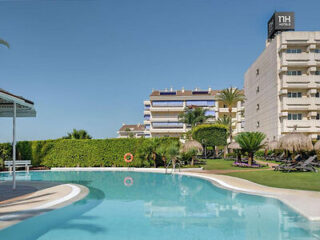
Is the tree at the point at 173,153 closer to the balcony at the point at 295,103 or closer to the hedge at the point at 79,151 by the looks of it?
the hedge at the point at 79,151

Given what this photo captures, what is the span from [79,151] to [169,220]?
63.0 feet

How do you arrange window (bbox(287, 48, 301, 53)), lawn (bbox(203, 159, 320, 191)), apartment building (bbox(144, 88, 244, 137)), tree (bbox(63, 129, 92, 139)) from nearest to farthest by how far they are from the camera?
lawn (bbox(203, 159, 320, 191)) → tree (bbox(63, 129, 92, 139)) → window (bbox(287, 48, 301, 53)) → apartment building (bbox(144, 88, 244, 137))

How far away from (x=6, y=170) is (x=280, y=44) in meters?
40.8

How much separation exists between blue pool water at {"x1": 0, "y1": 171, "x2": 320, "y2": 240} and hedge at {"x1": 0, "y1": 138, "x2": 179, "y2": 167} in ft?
44.4

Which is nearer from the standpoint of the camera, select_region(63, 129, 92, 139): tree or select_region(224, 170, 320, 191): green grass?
select_region(224, 170, 320, 191): green grass

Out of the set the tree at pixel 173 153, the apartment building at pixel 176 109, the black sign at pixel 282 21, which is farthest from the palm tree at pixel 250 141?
the apartment building at pixel 176 109

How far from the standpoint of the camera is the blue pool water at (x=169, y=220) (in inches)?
234

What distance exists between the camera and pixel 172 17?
2028cm

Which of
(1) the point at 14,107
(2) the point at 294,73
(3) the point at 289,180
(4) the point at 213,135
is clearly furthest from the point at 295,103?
(1) the point at 14,107

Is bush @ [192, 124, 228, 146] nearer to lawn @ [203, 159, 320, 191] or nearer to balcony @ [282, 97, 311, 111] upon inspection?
balcony @ [282, 97, 311, 111]

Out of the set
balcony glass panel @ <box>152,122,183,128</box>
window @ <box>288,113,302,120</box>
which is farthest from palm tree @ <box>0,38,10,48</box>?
balcony glass panel @ <box>152,122,183,128</box>

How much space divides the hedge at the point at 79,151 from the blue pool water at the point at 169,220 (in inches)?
533

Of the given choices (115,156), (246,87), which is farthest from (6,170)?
(246,87)

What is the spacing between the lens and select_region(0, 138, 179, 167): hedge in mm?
23891
